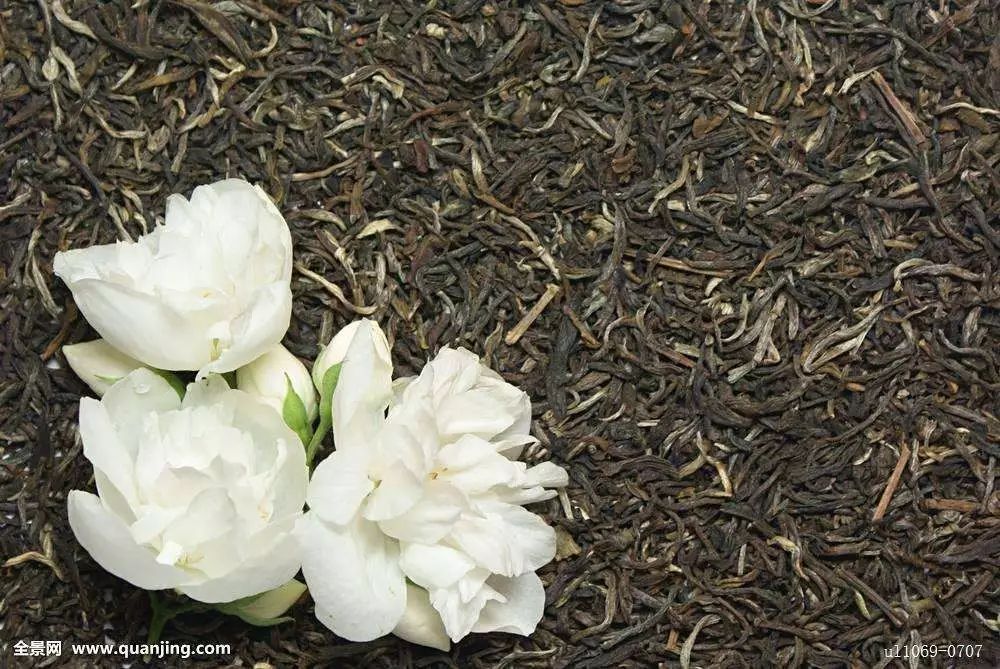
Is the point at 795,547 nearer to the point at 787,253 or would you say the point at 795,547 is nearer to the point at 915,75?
the point at 787,253

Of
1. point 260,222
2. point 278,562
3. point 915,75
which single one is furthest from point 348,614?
point 915,75

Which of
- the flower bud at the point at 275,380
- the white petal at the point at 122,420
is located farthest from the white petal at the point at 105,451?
the flower bud at the point at 275,380

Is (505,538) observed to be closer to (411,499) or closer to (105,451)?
(411,499)

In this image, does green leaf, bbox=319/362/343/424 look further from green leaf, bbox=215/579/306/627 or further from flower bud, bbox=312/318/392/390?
green leaf, bbox=215/579/306/627

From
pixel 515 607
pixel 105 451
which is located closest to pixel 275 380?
pixel 105 451

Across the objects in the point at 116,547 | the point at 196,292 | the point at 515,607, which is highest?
the point at 196,292

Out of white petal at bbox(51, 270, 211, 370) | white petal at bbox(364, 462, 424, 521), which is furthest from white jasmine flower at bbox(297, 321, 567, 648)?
white petal at bbox(51, 270, 211, 370)

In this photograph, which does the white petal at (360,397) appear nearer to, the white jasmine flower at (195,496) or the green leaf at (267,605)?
the white jasmine flower at (195,496)
